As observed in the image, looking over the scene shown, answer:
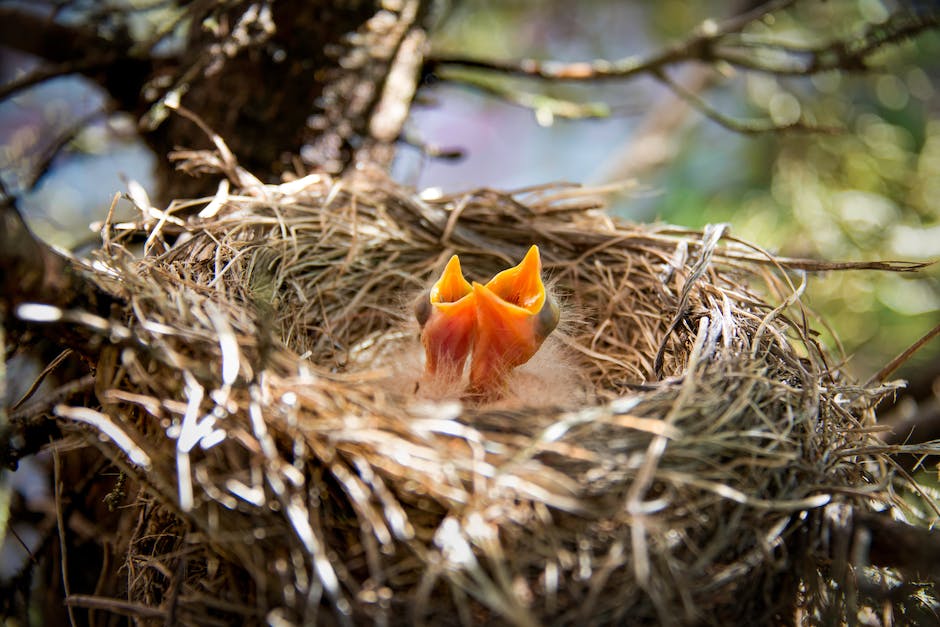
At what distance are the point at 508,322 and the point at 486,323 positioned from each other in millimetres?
46

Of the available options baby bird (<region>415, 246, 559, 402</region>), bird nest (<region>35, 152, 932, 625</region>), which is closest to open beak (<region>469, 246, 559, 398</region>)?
baby bird (<region>415, 246, 559, 402</region>)

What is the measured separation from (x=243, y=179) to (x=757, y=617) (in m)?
1.02

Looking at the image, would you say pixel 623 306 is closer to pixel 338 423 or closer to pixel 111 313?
pixel 338 423

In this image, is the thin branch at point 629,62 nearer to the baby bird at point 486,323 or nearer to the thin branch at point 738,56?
the thin branch at point 738,56

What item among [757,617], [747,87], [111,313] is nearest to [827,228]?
[747,87]

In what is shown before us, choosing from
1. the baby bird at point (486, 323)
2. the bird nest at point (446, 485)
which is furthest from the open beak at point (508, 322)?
the bird nest at point (446, 485)

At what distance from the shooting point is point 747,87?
99.9 inches

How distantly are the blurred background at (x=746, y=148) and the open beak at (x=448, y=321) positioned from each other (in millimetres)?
333

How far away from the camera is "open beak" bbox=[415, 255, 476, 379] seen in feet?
3.73

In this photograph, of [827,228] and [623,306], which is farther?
[827,228]

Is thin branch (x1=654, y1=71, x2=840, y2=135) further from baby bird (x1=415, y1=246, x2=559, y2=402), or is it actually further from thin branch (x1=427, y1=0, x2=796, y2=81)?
baby bird (x1=415, y1=246, x2=559, y2=402)

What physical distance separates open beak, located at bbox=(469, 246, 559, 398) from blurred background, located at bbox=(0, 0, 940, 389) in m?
0.34

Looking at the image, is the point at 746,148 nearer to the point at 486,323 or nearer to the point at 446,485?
the point at 486,323

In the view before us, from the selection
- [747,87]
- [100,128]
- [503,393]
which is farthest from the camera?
[747,87]
